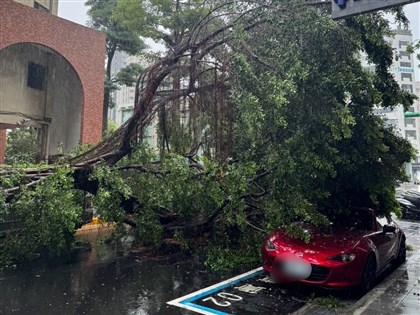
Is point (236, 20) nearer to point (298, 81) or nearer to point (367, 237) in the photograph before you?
point (298, 81)

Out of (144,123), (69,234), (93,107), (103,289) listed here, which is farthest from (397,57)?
(93,107)

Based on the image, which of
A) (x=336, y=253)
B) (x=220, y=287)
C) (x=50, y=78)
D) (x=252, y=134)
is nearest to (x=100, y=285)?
(x=220, y=287)

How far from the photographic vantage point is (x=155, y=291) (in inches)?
227

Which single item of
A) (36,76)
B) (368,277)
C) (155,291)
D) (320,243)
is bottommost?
(155,291)

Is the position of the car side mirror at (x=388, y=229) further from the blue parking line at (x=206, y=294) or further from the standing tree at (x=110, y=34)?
the standing tree at (x=110, y=34)

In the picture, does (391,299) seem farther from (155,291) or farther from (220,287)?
(155,291)

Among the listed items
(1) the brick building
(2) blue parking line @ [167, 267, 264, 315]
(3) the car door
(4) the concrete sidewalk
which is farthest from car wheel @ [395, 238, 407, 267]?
(1) the brick building

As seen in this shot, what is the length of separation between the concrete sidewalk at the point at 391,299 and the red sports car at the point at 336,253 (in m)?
0.24

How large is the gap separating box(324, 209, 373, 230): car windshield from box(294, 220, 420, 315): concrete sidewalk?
104cm

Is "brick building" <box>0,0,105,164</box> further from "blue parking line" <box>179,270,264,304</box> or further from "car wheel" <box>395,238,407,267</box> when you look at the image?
"car wheel" <box>395,238,407,267</box>

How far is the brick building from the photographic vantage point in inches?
551

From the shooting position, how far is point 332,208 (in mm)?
6996

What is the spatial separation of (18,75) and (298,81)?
14.3 meters

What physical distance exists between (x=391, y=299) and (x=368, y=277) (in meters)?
0.47
